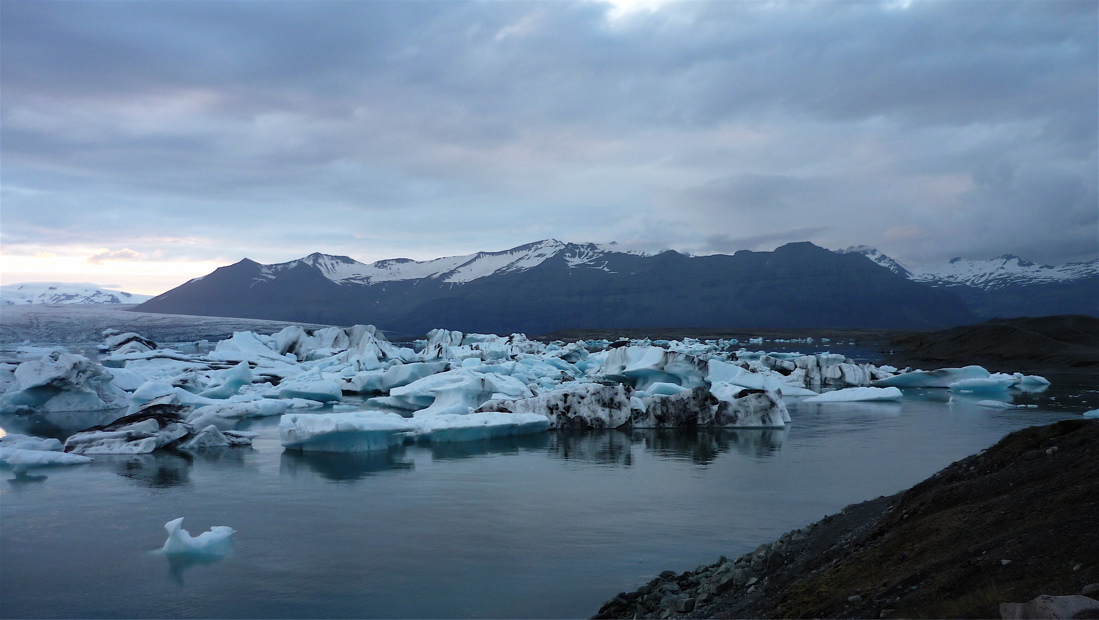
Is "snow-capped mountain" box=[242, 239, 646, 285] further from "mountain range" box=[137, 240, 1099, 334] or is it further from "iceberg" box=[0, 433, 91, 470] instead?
"iceberg" box=[0, 433, 91, 470]

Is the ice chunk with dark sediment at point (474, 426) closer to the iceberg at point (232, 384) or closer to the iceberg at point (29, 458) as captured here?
the iceberg at point (29, 458)

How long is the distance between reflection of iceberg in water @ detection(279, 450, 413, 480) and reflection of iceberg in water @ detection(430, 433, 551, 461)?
0.76 meters

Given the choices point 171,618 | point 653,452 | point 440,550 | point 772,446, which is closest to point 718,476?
point 653,452

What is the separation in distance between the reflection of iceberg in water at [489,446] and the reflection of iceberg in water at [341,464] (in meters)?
0.76

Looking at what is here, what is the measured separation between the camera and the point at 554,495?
8.72 meters

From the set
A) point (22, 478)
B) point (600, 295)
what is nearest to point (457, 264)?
point (600, 295)

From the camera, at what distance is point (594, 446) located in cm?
1280

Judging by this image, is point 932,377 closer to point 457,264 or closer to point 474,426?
point 474,426

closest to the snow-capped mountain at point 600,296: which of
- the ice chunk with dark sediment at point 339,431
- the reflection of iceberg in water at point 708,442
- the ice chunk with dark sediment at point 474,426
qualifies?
the ice chunk with dark sediment at point 474,426

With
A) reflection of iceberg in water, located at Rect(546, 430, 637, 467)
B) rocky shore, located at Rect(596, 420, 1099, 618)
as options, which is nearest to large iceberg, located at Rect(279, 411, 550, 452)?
reflection of iceberg in water, located at Rect(546, 430, 637, 467)

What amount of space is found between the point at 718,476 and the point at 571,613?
538cm

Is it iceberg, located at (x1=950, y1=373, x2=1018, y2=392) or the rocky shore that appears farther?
iceberg, located at (x1=950, y1=373, x2=1018, y2=392)

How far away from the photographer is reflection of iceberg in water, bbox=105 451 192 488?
9625 millimetres

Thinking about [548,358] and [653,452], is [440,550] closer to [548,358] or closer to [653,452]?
[653,452]
